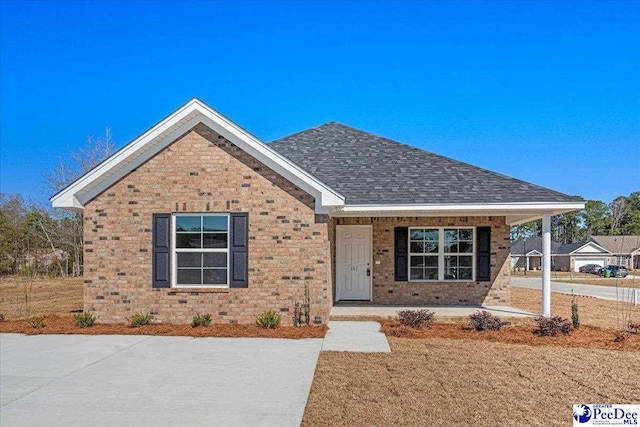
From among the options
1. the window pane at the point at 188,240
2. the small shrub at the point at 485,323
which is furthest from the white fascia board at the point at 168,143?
the small shrub at the point at 485,323

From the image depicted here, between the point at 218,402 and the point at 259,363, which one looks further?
the point at 259,363

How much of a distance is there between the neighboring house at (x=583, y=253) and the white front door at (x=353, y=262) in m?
48.6

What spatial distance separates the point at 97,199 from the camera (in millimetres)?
10797

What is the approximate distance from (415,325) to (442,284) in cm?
390

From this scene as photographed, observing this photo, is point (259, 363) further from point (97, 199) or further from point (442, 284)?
point (442, 284)

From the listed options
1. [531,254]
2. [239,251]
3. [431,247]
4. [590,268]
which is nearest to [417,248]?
[431,247]

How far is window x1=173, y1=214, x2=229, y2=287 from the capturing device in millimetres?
10648

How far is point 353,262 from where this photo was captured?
1381cm

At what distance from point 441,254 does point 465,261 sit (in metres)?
0.73

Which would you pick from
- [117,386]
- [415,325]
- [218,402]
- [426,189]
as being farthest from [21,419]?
[426,189]

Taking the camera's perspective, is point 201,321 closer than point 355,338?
No

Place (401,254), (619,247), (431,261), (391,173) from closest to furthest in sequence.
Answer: (391,173), (401,254), (431,261), (619,247)

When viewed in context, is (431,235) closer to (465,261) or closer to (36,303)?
(465,261)

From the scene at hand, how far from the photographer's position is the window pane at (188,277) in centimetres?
1072
